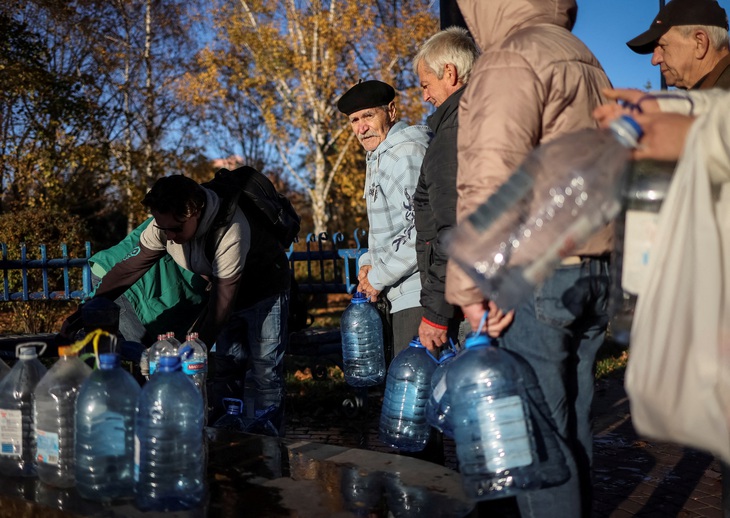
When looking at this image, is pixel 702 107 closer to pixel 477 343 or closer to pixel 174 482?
pixel 477 343

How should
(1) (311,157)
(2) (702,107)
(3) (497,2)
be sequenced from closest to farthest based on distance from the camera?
(2) (702,107) → (3) (497,2) → (1) (311,157)

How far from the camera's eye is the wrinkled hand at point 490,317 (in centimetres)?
252

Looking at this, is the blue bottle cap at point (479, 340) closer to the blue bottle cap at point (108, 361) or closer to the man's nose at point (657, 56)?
the blue bottle cap at point (108, 361)

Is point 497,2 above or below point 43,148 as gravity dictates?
below

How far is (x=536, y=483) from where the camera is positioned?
252 centimetres

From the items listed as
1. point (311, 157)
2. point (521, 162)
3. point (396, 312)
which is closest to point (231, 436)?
point (396, 312)

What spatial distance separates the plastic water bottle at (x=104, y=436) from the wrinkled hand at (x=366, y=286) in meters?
1.93

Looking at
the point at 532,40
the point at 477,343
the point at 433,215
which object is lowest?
the point at 477,343

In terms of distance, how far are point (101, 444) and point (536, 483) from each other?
5.14ft

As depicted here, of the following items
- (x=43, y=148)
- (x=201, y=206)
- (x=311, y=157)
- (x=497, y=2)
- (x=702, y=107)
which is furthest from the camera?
(x=311, y=157)

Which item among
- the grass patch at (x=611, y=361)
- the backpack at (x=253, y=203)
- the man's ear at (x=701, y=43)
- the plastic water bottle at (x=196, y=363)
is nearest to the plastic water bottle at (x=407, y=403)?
the plastic water bottle at (x=196, y=363)

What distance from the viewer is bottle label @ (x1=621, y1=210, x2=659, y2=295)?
2.25 metres

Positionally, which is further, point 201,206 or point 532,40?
point 201,206

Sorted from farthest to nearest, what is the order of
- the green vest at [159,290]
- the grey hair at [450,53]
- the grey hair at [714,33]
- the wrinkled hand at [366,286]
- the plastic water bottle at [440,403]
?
the green vest at [159,290] < the wrinkled hand at [366,286] < the grey hair at [714,33] < the grey hair at [450,53] < the plastic water bottle at [440,403]
